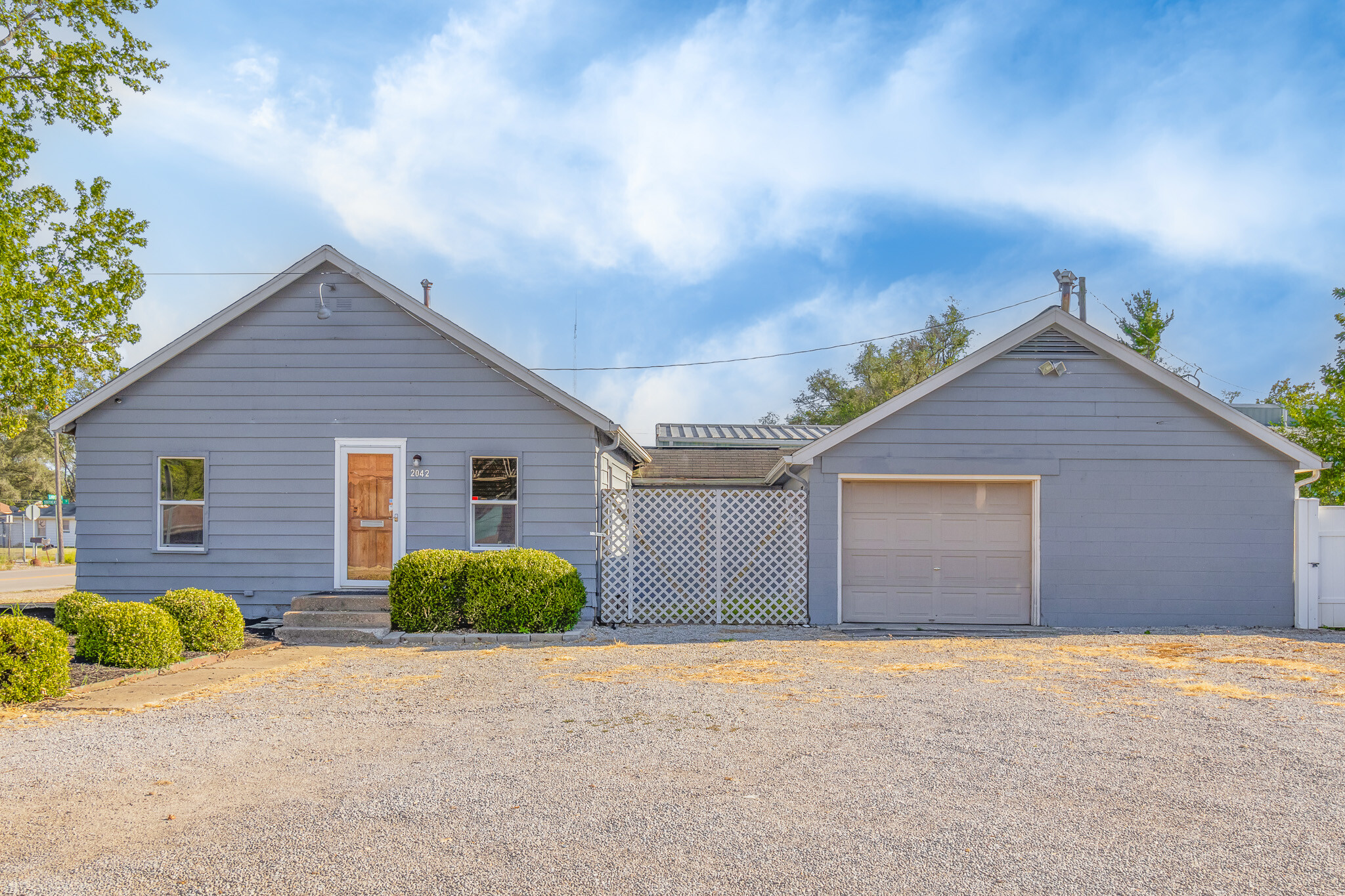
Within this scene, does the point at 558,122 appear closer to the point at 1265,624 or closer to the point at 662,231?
the point at 662,231

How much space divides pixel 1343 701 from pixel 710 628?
275 inches

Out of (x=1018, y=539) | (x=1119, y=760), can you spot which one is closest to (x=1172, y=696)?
(x=1119, y=760)

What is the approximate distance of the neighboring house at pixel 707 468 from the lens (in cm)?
1753

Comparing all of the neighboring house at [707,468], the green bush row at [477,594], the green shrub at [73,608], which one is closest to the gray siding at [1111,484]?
the green bush row at [477,594]

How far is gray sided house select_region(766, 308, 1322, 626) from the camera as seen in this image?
1226cm

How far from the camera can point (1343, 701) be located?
23.8 feet

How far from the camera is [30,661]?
6.97 m

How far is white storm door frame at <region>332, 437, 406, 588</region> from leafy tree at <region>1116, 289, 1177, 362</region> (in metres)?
23.2

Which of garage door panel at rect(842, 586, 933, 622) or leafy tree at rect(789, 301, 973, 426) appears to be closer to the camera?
garage door panel at rect(842, 586, 933, 622)

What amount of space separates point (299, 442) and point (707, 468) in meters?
8.85

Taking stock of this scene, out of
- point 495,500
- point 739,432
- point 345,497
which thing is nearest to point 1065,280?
point 495,500

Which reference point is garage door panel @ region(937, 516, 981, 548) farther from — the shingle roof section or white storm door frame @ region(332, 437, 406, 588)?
white storm door frame @ region(332, 437, 406, 588)

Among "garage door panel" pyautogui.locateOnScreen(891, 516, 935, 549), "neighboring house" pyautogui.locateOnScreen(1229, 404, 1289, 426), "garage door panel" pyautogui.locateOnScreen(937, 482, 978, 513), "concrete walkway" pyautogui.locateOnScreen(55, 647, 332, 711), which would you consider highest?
"neighboring house" pyautogui.locateOnScreen(1229, 404, 1289, 426)

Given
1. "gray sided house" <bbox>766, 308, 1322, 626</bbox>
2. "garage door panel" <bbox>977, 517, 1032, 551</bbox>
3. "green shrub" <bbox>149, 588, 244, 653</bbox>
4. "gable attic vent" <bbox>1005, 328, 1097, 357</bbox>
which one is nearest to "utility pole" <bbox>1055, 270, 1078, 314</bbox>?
"gable attic vent" <bbox>1005, 328, 1097, 357</bbox>
